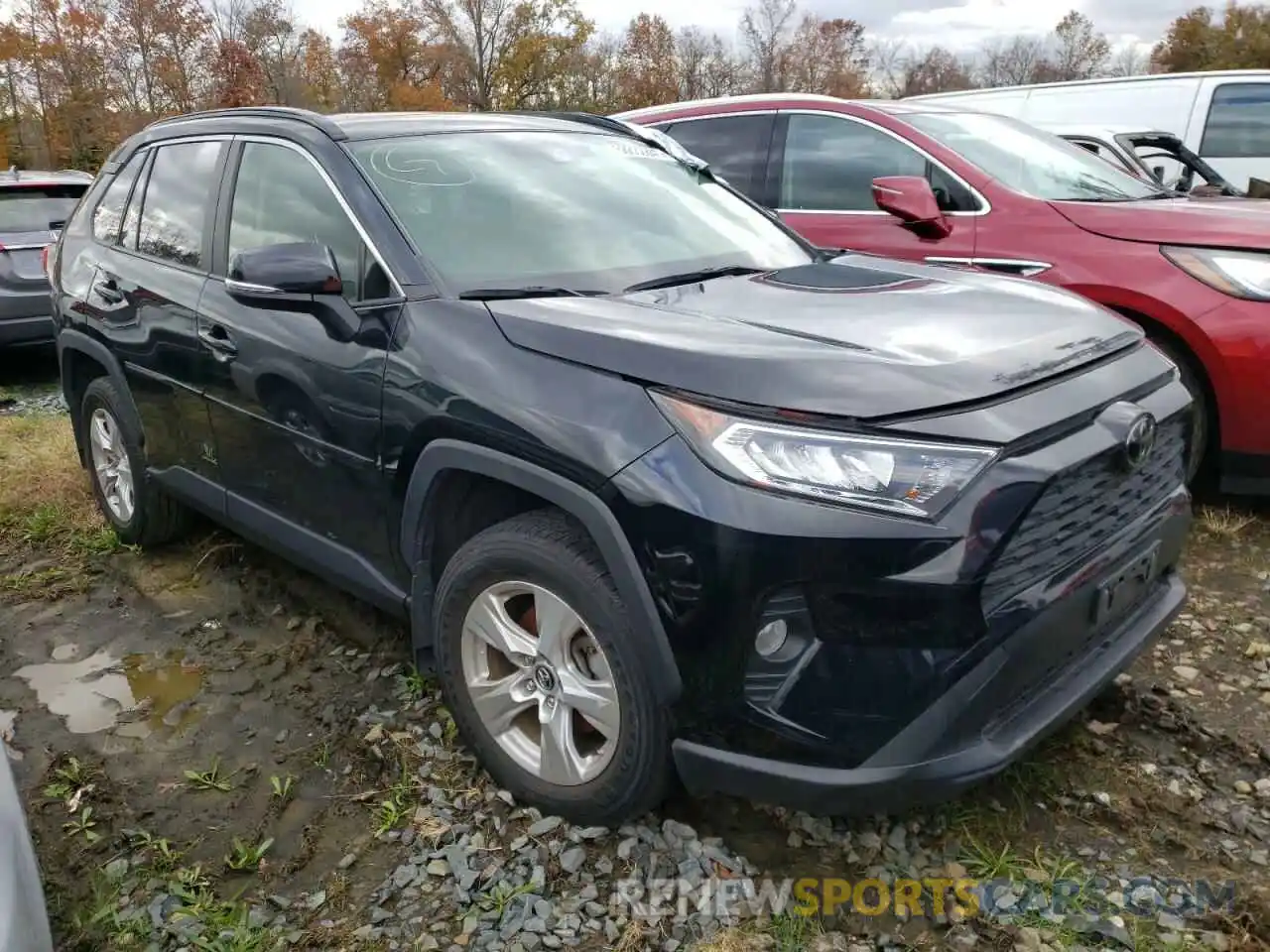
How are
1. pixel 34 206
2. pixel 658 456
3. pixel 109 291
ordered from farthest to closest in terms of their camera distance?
pixel 34 206 → pixel 109 291 → pixel 658 456

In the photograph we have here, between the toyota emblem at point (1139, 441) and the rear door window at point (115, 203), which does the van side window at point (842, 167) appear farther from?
the rear door window at point (115, 203)

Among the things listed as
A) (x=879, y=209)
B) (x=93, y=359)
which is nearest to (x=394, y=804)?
(x=93, y=359)

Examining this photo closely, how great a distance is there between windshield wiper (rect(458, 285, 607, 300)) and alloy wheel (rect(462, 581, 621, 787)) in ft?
2.39

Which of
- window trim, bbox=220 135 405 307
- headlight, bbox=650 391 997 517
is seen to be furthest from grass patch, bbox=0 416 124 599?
headlight, bbox=650 391 997 517

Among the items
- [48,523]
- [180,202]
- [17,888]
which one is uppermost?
[180,202]

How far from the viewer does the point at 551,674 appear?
237cm

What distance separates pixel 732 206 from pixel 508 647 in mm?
1870

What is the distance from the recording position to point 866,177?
4996 millimetres

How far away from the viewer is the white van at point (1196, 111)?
8.32 meters

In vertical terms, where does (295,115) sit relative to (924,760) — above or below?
above

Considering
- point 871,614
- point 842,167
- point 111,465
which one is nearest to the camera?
point 871,614

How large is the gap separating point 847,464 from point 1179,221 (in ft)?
9.44

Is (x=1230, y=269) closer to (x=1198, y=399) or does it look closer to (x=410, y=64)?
(x=1198, y=399)

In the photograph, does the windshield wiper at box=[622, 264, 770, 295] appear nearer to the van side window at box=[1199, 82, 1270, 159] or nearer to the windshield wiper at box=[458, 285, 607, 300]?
the windshield wiper at box=[458, 285, 607, 300]
